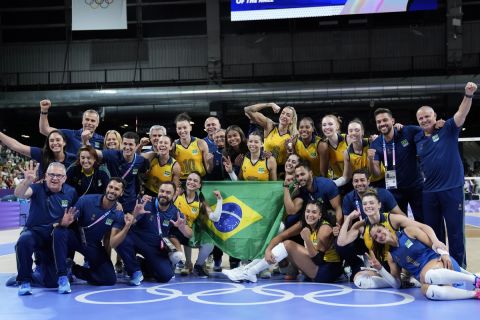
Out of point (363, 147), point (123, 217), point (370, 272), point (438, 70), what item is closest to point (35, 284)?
point (123, 217)

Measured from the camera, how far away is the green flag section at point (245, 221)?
23.2ft

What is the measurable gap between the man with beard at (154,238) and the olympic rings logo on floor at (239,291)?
29 centimetres

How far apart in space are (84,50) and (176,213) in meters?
20.5

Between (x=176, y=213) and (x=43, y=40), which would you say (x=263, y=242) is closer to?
(x=176, y=213)

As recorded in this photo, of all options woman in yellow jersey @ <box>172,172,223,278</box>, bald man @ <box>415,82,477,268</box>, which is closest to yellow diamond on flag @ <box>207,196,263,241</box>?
woman in yellow jersey @ <box>172,172,223,278</box>

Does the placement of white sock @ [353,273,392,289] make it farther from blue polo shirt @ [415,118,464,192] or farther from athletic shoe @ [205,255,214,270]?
athletic shoe @ [205,255,214,270]

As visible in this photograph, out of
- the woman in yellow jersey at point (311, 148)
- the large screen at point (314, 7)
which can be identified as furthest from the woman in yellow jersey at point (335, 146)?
the large screen at point (314, 7)

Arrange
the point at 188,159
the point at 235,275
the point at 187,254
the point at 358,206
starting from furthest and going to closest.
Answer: the point at 188,159, the point at 187,254, the point at 235,275, the point at 358,206

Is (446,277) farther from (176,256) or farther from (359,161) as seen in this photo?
(176,256)

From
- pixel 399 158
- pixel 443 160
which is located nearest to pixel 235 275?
pixel 399 158

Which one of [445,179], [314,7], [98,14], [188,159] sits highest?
[98,14]

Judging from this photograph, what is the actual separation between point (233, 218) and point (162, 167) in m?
1.32

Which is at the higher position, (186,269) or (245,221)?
(245,221)

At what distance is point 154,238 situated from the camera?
663cm
